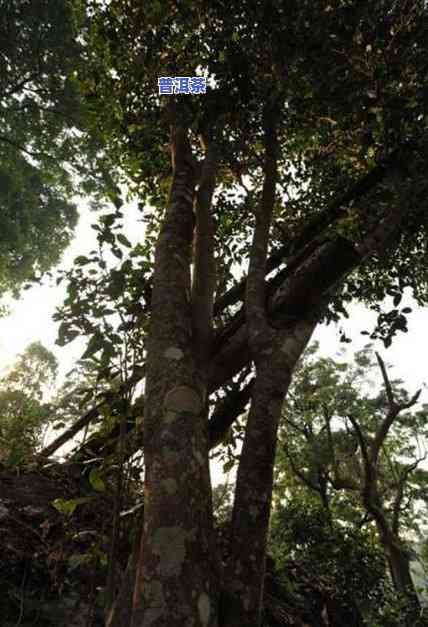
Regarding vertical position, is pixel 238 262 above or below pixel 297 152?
below

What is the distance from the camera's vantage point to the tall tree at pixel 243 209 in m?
1.42

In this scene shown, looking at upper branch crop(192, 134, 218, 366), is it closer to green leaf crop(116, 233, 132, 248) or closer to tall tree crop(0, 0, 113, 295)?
green leaf crop(116, 233, 132, 248)

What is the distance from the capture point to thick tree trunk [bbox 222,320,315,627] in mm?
1368

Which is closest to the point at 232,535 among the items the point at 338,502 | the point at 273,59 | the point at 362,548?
the point at 273,59

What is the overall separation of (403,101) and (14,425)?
536 centimetres

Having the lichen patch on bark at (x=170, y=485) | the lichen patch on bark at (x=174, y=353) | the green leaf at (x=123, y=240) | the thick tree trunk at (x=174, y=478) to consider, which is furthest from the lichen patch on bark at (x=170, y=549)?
the green leaf at (x=123, y=240)

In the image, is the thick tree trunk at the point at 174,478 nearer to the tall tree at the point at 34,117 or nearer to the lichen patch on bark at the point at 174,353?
the lichen patch on bark at the point at 174,353

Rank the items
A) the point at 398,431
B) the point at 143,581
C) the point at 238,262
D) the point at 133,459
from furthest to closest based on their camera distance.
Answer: the point at 398,431
the point at 238,262
the point at 133,459
the point at 143,581

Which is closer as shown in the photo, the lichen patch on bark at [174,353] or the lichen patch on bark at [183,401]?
the lichen patch on bark at [183,401]

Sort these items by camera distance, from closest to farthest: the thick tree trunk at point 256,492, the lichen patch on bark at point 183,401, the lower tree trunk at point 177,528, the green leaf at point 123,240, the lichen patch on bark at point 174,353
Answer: the lower tree trunk at point 177,528
the thick tree trunk at point 256,492
the lichen patch on bark at point 183,401
the lichen patch on bark at point 174,353
the green leaf at point 123,240

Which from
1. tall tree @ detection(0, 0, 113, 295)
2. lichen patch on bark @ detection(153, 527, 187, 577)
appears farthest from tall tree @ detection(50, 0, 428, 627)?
tall tree @ detection(0, 0, 113, 295)

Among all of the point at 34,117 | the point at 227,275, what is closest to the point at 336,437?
the point at 227,275

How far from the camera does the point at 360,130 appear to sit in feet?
13.3

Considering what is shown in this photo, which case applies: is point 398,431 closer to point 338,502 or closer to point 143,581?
point 338,502
